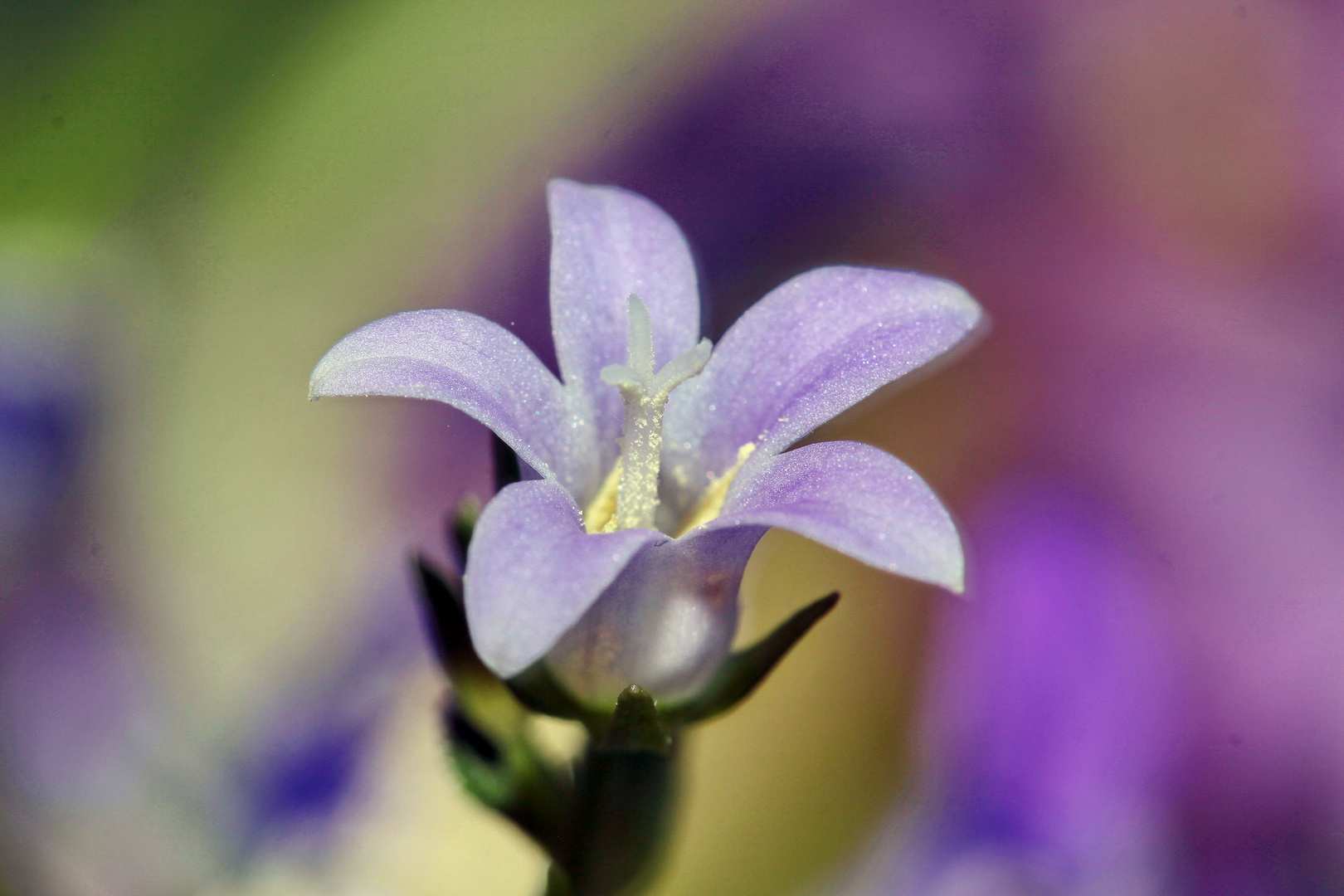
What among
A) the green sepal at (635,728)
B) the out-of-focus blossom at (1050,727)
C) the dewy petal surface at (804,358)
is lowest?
the out-of-focus blossom at (1050,727)

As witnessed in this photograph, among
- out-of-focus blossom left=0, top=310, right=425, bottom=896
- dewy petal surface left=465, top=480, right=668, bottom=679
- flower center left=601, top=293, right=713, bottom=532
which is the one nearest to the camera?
dewy petal surface left=465, top=480, right=668, bottom=679

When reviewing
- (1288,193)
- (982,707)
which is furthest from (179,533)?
(1288,193)

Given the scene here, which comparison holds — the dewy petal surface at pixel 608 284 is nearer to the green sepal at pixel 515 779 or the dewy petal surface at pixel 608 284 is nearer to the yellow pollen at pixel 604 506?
the yellow pollen at pixel 604 506

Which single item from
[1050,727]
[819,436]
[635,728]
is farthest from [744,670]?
[1050,727]

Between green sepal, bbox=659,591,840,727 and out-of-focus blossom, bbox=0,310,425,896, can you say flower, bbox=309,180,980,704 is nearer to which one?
green sepal, bbox=659,591,840,727

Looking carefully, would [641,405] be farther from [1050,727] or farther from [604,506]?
[1050,727]

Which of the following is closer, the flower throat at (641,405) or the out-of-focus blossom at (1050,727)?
the flower throat at (641,405)

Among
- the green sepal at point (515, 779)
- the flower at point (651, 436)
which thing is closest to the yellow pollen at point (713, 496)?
the flower at point (651, 436)

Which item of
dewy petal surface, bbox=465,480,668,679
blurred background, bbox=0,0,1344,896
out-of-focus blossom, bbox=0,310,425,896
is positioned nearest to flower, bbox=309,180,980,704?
dewy petal surface, bbox=465,480,668,679

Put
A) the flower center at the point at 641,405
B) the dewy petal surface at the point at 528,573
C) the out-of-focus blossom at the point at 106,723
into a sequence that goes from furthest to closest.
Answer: the out-of-focus blossom at the point at 106,723 < the flower center at the point at 641,405 < the dewy petal surface at the point at 528,573
